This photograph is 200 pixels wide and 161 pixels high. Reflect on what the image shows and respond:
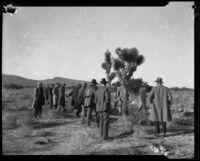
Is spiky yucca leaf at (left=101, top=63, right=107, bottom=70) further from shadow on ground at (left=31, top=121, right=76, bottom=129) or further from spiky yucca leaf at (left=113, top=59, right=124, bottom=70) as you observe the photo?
shadow on ground at (left=31, top=121, right=76, bottom=129)

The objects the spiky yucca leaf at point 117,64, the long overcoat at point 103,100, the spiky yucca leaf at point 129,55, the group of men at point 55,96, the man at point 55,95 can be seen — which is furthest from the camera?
the spiky yucca leaf at point 129,55

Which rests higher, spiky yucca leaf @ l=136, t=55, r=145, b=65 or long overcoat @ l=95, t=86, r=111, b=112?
spiky yucca leaf @ l=136, t=55, r=145, b=65

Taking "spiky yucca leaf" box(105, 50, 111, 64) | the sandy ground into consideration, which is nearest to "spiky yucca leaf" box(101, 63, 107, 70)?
"spiky yucca leaf" box(105, 50, 111, 64)

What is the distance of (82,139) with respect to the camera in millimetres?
12219

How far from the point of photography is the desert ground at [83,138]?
11.0 metres

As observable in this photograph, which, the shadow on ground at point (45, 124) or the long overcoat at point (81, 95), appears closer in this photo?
the shadow on ground at point (45, 124)

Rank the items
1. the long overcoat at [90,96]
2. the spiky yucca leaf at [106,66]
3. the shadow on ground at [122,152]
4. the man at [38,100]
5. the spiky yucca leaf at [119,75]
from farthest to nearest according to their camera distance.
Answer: the spiky yucca leaf at [119,75] < the spiky yucca leaf at [106,66] < the man at [38,100] < the long overcoat at [90,96] < the shadow on ground at [122,152]

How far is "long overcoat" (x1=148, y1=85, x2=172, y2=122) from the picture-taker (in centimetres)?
1191

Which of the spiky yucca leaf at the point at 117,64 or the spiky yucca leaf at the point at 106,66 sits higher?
the spiky yucca leaf at the point at 117,64

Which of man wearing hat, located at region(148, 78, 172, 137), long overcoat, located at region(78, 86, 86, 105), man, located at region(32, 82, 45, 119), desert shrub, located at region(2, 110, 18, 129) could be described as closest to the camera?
man wearing hat, located at region(148, 78, 172, 137)

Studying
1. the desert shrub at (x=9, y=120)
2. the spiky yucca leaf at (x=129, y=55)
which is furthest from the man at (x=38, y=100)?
the spiky yucca leaf at (x=129, y=55)

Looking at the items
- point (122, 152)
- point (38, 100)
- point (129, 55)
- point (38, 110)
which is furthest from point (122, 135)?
point (129, 55)

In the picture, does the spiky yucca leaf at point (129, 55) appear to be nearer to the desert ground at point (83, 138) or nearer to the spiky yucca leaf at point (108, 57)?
the spiky yucca leaf at point (108, 57)
